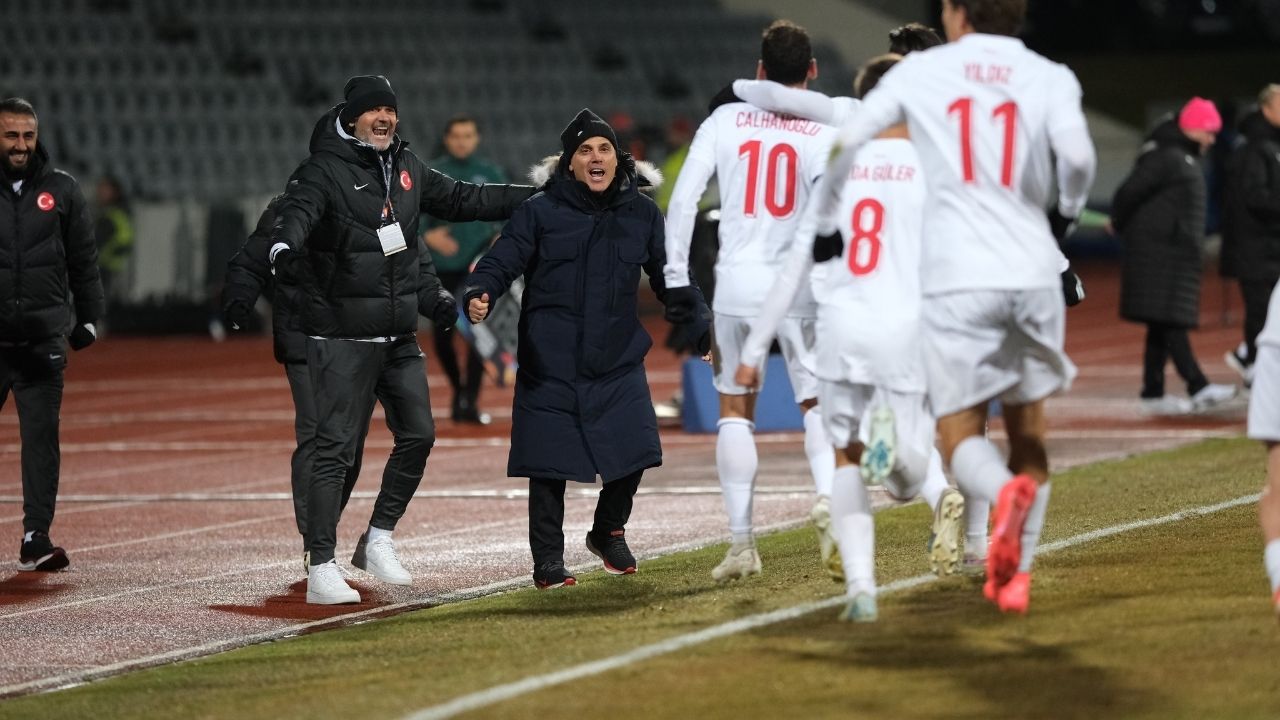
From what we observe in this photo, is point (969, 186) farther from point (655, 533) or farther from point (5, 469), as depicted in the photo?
point (5, 469)

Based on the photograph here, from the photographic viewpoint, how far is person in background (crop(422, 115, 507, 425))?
14.8 m

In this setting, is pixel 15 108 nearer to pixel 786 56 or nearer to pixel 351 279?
pixel 351 279

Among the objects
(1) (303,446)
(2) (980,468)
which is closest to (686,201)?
(2) (980,468)

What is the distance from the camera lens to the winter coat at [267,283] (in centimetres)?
830

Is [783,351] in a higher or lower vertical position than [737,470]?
higher

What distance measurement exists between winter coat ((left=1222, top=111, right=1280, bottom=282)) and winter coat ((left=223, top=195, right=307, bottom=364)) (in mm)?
7906

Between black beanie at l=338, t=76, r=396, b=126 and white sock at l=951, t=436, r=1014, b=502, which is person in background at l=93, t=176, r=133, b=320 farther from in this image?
white sock at l=951, t=436, r=1014, b=502

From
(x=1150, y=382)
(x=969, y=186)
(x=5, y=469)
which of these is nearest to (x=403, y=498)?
(x=969, y=186)

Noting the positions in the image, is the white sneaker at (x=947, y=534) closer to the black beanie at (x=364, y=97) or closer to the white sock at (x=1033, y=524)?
the white sock at (x=1033, y=524)

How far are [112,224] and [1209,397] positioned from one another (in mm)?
14560

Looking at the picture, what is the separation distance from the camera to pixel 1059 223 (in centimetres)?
652

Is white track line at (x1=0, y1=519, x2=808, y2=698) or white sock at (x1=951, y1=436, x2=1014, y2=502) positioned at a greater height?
white sock at (x1=951, y1=436, x2=1014, y2=502)

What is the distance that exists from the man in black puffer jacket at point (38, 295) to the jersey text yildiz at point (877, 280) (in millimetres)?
4425

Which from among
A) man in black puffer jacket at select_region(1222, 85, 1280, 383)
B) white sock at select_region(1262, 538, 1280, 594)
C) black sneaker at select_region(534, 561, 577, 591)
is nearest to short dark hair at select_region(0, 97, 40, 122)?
black sneaker at select_region(534, 561, 577, 591)
